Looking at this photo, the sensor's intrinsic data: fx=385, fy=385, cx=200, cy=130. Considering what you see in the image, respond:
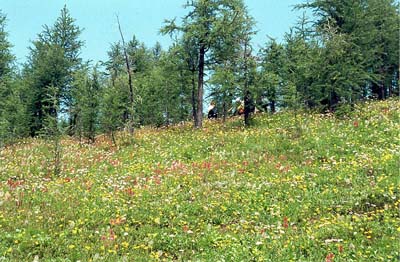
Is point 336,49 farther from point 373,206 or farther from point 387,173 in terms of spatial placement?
point 373,206

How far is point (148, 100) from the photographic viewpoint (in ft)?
112

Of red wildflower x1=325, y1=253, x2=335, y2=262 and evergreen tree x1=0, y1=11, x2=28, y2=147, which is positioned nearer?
red wildflower x1=325, y1=253, x2=335, y2=262

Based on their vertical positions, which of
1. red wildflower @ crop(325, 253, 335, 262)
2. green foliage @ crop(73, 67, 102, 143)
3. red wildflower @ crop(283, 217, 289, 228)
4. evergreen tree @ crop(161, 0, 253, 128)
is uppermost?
evergreen tree @ crop(161, 0, 253, 128)

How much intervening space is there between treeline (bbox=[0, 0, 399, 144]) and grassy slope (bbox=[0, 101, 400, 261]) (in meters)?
4.28

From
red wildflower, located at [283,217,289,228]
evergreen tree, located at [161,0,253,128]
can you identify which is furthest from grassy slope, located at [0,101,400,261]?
evergreen tree, located at [161,0,253,128]

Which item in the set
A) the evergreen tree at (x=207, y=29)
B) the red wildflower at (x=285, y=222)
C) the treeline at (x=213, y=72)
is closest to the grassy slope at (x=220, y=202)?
the red wildflower at (x=285, y=222)

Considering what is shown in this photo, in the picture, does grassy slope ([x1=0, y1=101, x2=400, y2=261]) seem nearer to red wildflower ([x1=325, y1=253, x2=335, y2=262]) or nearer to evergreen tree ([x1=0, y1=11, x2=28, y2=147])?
red wildflower ([x1=325, y1=253, x2=335, y2=262])

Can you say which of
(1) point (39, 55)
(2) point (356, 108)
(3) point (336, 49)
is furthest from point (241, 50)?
(1) point (39, 55)

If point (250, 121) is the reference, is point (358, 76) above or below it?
above

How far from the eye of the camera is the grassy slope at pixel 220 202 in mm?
7641

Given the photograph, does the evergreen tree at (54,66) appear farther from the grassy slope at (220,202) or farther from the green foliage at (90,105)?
the grassy slope at (220,202)

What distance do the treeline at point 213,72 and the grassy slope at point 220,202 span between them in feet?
14.0

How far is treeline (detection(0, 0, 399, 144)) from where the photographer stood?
22.4 metres

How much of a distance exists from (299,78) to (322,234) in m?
17.7
